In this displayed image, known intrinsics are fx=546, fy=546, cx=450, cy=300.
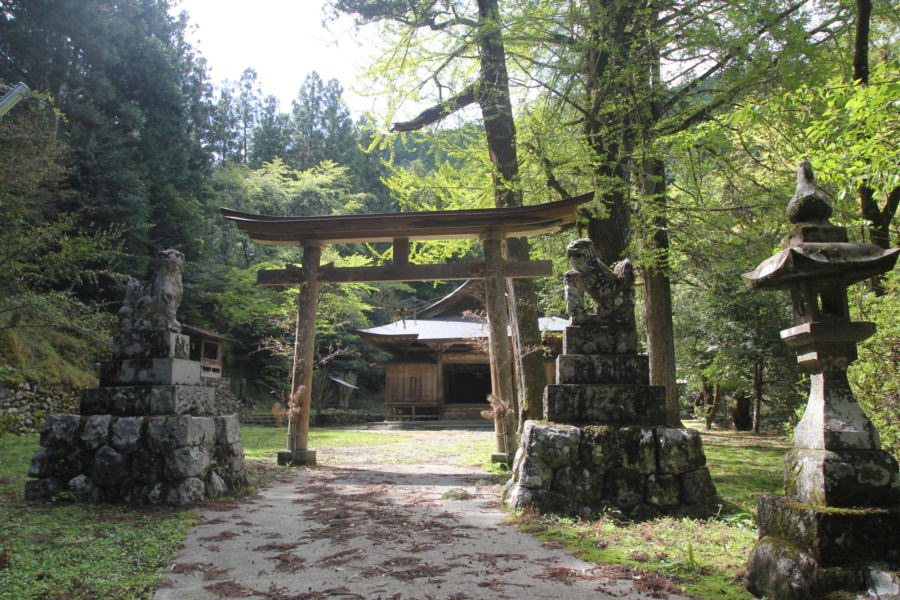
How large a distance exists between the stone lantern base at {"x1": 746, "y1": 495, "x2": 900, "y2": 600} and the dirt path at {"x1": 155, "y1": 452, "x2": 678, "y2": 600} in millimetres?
585

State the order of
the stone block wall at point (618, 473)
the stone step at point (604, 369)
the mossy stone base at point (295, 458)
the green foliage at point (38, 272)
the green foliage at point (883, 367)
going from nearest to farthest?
the stone block wall at point (618, 473), the stone step at point (604, 369), the green foliage at point (883, 367), the mossy stone base at point (295, 458), the green foliage at point (38, 272)

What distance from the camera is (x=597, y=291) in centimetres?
534

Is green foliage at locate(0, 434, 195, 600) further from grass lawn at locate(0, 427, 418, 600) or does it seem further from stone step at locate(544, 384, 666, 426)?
stone step at locate(544, 384, 666, 426)

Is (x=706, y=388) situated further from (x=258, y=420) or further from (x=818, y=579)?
(x=818, y=579)

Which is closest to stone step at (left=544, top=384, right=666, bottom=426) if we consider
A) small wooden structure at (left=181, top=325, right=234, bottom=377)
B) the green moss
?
the green moss

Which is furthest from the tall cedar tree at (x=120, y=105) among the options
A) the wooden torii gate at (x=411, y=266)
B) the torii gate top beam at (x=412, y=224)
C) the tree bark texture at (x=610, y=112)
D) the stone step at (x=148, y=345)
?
the tree bark texture at (x=610, y=112)

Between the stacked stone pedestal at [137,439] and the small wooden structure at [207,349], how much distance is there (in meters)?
16.3

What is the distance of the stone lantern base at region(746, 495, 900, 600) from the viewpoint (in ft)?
8.36

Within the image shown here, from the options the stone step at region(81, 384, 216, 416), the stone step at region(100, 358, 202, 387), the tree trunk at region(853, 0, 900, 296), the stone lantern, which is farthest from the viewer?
the tree trunk at region(853, 0, 900, 296)

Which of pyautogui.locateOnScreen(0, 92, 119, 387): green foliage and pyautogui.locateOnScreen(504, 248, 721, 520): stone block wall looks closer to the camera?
pyautogui.locateOnScreen(504, 248, 721, 520): stone block wall

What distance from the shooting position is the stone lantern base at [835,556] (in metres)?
2.55

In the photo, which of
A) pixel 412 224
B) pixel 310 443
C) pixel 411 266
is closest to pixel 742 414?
pixel 310 443

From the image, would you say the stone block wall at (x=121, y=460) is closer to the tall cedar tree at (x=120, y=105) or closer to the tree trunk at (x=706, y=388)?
the tree trunk at (x=706, y=388)

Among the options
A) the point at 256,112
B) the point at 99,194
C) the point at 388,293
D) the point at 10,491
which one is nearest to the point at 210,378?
the point at 99,194
